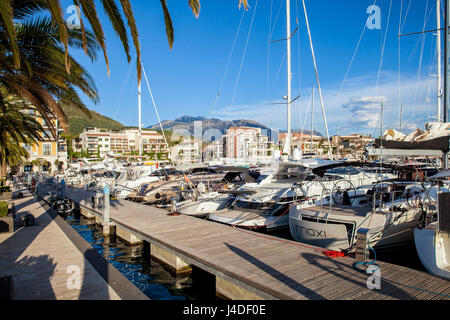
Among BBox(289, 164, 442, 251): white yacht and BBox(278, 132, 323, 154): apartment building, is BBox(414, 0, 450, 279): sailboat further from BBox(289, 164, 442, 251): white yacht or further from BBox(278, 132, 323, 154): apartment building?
BBox(278, 132, 323, 154): apartment building

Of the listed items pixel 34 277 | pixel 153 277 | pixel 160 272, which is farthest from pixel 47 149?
Answer: pixel 34 277

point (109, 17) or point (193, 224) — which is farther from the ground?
point (109, 17)

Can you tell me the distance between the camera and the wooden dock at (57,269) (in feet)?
18.2

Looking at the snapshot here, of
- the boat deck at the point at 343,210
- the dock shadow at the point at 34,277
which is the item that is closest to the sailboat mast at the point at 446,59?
the boat deck at the point at 343,210

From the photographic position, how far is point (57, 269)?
6.71m

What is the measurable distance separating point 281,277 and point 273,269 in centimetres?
46

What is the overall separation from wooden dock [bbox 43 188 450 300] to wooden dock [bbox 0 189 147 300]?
1.89 m

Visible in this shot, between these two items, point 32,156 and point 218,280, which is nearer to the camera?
point 218,280

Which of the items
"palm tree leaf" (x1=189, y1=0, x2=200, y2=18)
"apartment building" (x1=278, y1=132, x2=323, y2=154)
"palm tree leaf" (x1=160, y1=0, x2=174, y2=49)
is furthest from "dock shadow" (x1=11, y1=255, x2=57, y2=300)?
"apartment building" (x1=278, y1=132, x2=323, y2=154)

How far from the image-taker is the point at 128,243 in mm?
12102

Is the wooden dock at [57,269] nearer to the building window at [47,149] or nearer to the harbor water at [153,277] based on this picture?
the harbor water at [153,277]

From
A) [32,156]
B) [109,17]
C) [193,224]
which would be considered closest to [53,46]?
[109,17]

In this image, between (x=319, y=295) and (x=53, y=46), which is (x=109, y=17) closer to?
(x=53, y=46)
